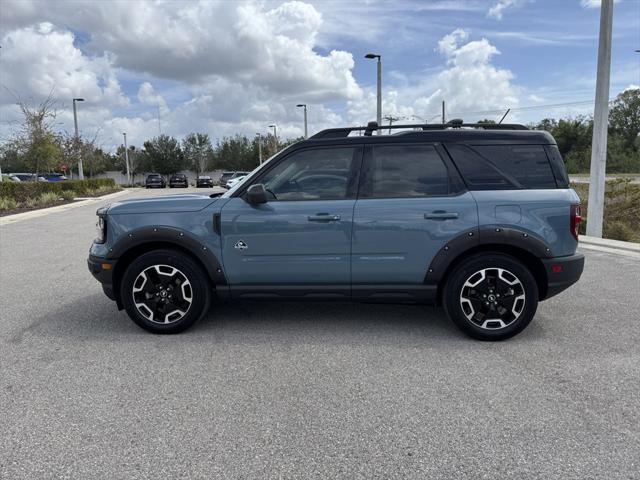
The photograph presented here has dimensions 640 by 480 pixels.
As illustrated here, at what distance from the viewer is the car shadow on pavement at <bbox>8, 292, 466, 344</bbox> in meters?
4.56

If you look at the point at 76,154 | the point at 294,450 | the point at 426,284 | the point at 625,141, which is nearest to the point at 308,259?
the point at 426,284

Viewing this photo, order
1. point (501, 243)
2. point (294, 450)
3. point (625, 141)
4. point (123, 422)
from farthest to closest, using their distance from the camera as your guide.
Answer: point (625, 141) < point (501, 243) < point (123, 422) < point (294, 450)

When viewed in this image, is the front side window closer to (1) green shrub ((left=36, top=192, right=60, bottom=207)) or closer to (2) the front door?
(2) the front door

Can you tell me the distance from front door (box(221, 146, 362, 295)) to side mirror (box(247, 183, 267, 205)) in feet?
0.32

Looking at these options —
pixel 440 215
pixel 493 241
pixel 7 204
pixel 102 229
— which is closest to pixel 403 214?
pixel 440 215

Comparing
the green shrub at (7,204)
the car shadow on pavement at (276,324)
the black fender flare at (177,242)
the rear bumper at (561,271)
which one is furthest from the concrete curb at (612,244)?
the green shrub at (7,204)

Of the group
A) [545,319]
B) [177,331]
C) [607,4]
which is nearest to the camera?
[177,331]

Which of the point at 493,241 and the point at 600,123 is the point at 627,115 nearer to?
the point at 600,123

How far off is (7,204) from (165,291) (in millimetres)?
17945

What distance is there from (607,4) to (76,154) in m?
34.6

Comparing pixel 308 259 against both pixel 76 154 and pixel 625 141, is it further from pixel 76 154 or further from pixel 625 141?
pixel 625 141

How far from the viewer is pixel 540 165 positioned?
4387 mm

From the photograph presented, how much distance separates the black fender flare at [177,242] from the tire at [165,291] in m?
0.11

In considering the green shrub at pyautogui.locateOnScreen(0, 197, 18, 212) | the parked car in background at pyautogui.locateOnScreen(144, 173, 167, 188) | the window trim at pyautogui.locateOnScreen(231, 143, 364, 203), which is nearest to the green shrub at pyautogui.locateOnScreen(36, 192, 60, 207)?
the green shrub at pyautogui.locateOnScreen(0, 197, 18, 212)
